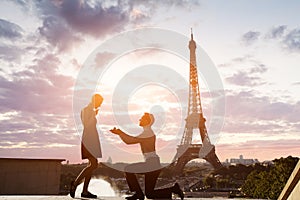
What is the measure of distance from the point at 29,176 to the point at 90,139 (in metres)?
9.68

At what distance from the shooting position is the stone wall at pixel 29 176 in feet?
46.0

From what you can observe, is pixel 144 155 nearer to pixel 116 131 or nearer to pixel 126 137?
pixel 126 137

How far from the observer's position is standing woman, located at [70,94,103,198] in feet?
21.5

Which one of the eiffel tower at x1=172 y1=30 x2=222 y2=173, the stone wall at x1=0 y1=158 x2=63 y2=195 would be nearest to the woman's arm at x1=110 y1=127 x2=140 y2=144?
the stone wall at x1=0 y1=158 x2=63 y2=195

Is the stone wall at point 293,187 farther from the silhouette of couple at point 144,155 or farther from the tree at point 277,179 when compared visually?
the tree at point 277,179

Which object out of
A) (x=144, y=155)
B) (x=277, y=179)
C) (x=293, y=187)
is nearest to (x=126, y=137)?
(x=144, y=155)

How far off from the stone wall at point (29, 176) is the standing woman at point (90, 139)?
8.78 meters

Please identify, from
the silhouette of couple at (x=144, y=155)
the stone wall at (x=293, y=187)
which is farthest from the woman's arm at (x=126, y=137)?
the stone wall at (x=293, y=187)

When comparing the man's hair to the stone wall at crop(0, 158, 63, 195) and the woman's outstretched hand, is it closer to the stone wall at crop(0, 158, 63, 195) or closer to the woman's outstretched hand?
the woman's outstretched hand

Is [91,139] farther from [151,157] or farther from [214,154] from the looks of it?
[214,154]

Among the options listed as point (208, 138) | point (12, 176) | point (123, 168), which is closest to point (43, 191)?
point (12, 176)

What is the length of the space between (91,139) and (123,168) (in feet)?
3.47

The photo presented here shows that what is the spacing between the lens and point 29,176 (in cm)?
1481

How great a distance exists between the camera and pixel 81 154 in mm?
6590
